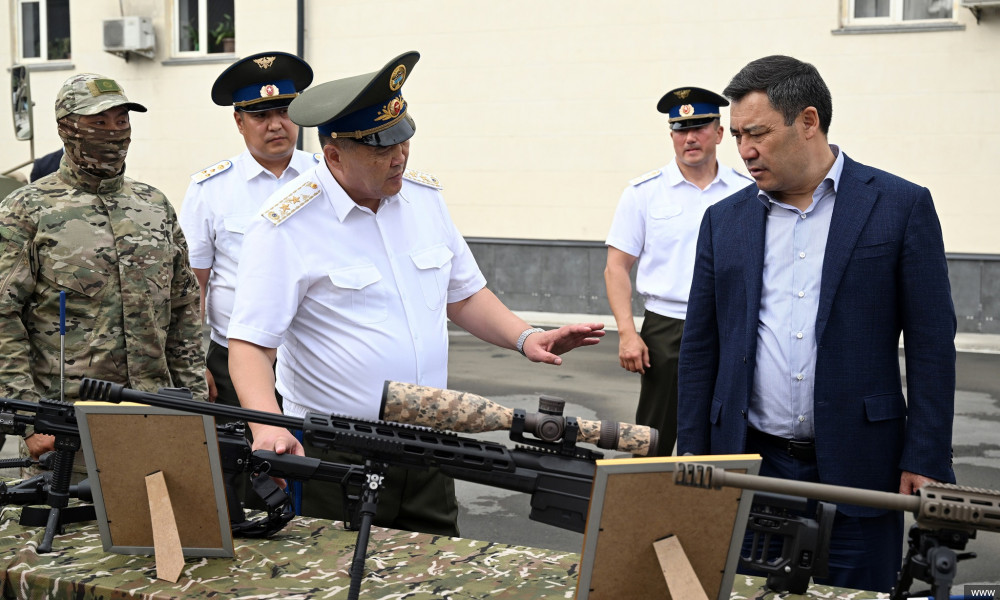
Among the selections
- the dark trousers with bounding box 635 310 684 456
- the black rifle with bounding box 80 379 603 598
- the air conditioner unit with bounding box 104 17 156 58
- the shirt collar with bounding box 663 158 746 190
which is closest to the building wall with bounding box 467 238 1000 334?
the air conditioner unit with bounding box 104 17 156 58

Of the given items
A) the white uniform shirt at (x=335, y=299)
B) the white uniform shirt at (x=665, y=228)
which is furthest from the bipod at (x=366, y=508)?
the white uniform shirt at (x=665, y=228)

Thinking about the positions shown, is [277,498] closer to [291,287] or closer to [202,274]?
[291,287]

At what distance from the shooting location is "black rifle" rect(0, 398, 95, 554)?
2.74 metres

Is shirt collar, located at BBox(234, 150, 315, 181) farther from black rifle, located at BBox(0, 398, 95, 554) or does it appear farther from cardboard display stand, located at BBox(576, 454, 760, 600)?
cardboard display stand, located at BBox(576, 454, 760, 600)

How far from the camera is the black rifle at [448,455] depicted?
239 centimetres

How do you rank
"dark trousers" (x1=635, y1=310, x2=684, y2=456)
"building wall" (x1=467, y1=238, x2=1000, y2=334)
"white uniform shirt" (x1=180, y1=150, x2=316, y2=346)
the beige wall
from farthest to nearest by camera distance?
"building wall" (x1=467, y1=238, x2=1000, y2=334)
the beige wall
"dark trousers" (x1=635, y1=310, x2=684, y2=456)
"white uniform shirt" (x1=180, y1=150, x2=316, y2=346)

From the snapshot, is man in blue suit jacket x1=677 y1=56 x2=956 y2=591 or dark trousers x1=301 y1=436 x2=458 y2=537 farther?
dark trousers x1=301 y1=436 x2=458 y2=537

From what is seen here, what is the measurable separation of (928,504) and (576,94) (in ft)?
39.0

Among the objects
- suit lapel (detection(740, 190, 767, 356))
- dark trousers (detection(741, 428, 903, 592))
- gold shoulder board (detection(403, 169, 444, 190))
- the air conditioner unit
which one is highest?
the air conditioner unit

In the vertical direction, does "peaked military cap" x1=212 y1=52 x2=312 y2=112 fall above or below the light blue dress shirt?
above

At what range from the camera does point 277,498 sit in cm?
266

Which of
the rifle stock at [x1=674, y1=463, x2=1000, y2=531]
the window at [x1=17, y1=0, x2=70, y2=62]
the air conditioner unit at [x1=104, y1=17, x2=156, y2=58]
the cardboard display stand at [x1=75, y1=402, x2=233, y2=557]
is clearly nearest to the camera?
the rifle stock at [x1=674, y1=463, x2=1000, y2=531]

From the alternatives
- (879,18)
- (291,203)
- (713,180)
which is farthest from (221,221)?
(879,18)

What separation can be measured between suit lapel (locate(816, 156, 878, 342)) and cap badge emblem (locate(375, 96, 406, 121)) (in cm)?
125
